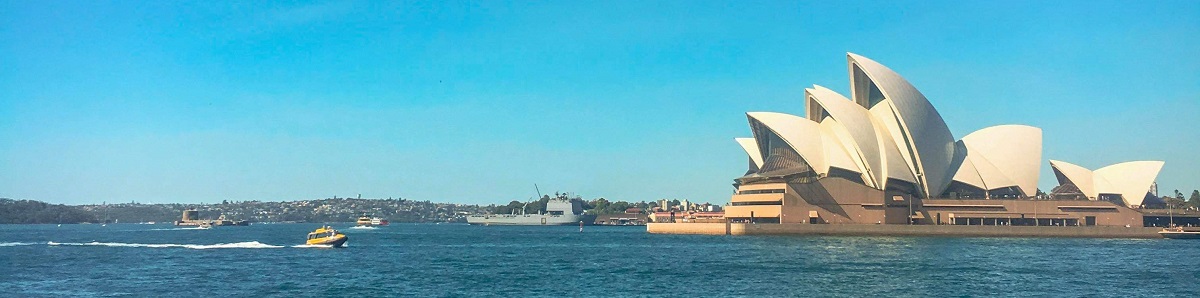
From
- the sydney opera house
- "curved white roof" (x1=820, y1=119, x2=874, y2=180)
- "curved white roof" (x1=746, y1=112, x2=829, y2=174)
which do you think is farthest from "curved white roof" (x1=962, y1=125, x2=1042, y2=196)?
"curved white roof" (x1=746, y1=112, x2=829, y2=174)

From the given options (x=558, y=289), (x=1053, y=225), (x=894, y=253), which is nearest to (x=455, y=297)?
(x=558, y=289)

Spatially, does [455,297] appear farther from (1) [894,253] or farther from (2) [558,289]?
(1) [894,253]

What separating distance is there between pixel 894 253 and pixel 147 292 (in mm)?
A: 33352

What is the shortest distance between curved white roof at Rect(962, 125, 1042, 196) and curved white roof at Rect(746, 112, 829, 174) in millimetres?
11619

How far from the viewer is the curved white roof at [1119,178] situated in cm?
7738

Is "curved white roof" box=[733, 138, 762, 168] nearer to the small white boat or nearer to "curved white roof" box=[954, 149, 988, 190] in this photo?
"curved white roof" box=[954, 149, 988, 190]

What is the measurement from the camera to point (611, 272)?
36.8 m

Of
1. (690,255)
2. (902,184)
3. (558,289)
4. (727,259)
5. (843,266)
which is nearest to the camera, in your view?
(558,289)

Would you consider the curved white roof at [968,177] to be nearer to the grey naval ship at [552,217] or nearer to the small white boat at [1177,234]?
the small white boat at [1177,234]

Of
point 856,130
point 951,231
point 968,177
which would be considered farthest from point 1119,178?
point 856,130

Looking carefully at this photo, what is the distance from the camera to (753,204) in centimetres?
7850

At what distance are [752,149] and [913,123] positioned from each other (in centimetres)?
1677

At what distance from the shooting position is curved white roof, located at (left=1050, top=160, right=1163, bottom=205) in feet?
254

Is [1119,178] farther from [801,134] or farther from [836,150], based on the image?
[801,134]
